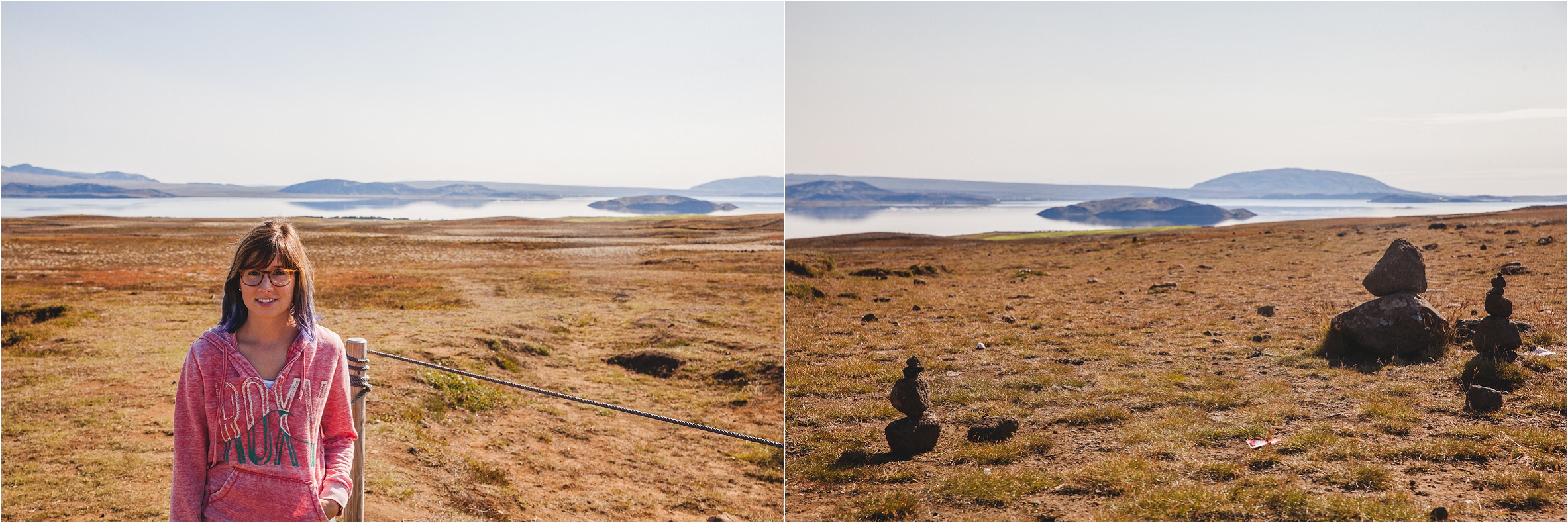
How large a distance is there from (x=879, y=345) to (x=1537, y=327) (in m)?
8.29

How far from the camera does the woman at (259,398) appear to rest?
2674mm

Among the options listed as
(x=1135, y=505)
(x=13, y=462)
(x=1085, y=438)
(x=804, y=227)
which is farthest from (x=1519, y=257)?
(x=804, y=227)

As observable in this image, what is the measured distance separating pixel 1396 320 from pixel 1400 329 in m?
0.13

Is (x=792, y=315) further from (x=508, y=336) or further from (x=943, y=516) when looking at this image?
(x=943, y=516)

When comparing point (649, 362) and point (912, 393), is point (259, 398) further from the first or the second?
point (649, 362)

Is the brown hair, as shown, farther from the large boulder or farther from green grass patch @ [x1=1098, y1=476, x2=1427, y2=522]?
the large boulder

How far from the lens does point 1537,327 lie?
960cm

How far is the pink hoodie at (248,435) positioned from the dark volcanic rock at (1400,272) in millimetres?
10966

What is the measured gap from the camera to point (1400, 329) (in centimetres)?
895

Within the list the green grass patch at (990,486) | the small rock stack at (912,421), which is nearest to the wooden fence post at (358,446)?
the green grass patch at (990,486)

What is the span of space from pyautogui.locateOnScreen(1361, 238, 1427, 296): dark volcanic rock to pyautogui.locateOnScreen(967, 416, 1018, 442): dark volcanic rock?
562cm

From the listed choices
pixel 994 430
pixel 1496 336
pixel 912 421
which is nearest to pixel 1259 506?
pixel 994 430

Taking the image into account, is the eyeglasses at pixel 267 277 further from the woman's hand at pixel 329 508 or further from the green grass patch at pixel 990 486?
the green grass patch at pixel 990 486

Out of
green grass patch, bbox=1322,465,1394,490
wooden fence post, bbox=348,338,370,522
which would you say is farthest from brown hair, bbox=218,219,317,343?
green grass patch, bbox=1322,465,1394,490
